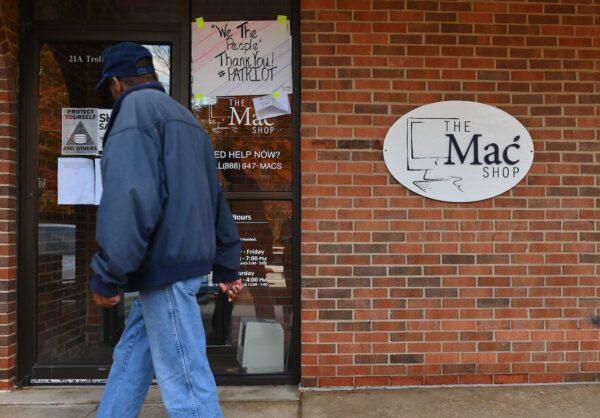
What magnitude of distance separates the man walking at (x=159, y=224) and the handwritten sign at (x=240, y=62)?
5.08 feet

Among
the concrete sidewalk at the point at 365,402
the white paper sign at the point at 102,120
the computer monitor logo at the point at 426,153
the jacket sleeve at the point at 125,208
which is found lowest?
the concrete sidewalk at the point at 365,402

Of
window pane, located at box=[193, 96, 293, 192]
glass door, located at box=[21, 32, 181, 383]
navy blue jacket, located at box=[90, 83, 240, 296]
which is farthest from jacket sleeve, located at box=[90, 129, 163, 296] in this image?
glass door, located at box=[21, 32, 181, 383]

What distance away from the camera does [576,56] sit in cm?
414

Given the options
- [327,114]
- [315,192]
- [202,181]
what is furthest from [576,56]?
[202,181]

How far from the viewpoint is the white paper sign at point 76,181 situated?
168 inches

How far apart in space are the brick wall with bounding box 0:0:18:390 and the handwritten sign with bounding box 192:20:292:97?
4.13 ft

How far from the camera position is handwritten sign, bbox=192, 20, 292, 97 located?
4.28 metres

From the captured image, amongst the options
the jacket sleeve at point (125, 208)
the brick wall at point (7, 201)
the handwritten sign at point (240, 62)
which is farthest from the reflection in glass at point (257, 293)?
the jacket sleeve at point (125, 208)

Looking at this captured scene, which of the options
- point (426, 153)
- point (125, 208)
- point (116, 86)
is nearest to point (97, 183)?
point (116, 86)

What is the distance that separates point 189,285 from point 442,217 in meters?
2.09

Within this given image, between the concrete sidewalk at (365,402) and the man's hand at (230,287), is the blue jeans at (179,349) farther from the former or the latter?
the concrete sidewalk at (365,402)

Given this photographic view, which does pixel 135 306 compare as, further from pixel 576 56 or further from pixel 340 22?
pixel 576 56

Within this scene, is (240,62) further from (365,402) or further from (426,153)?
(365,402)

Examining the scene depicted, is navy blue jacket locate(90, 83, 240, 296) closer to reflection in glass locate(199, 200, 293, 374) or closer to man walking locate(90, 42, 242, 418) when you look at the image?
man walking locate(90, 42, 242, 418)
